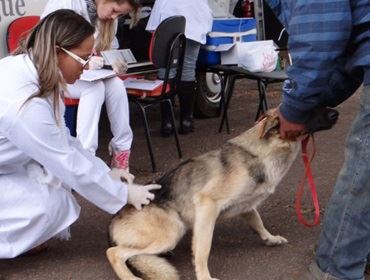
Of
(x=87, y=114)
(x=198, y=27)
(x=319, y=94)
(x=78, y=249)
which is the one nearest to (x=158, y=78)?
(x=198, y=27)

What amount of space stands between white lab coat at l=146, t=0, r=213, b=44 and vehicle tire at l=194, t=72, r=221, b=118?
947mm

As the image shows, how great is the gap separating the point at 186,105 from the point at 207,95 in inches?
35.8

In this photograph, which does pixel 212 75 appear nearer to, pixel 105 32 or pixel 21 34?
pixel 105 32

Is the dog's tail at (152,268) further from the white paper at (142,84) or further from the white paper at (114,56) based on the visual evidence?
the white paper at (142,84)

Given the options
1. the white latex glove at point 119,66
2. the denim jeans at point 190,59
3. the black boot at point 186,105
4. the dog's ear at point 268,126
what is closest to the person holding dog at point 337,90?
the dog's ear at point 268,126

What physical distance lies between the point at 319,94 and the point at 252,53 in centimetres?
348

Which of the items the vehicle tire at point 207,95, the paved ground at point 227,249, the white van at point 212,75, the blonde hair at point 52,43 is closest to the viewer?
the blonde hair at point 52,43

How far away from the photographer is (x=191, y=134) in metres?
6.78

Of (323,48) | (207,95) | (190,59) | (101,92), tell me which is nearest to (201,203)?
(323,48)

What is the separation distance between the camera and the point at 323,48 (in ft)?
9.21

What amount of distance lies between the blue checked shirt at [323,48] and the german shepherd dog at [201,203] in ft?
1.79

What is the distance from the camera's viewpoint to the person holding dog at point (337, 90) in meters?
2.81

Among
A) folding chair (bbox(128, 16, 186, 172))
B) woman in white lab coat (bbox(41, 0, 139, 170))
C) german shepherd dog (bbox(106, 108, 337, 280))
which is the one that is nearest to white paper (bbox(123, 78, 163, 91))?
folding chair (bbox(128, 16, 186, 172))

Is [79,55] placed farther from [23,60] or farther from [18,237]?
[18,237]
